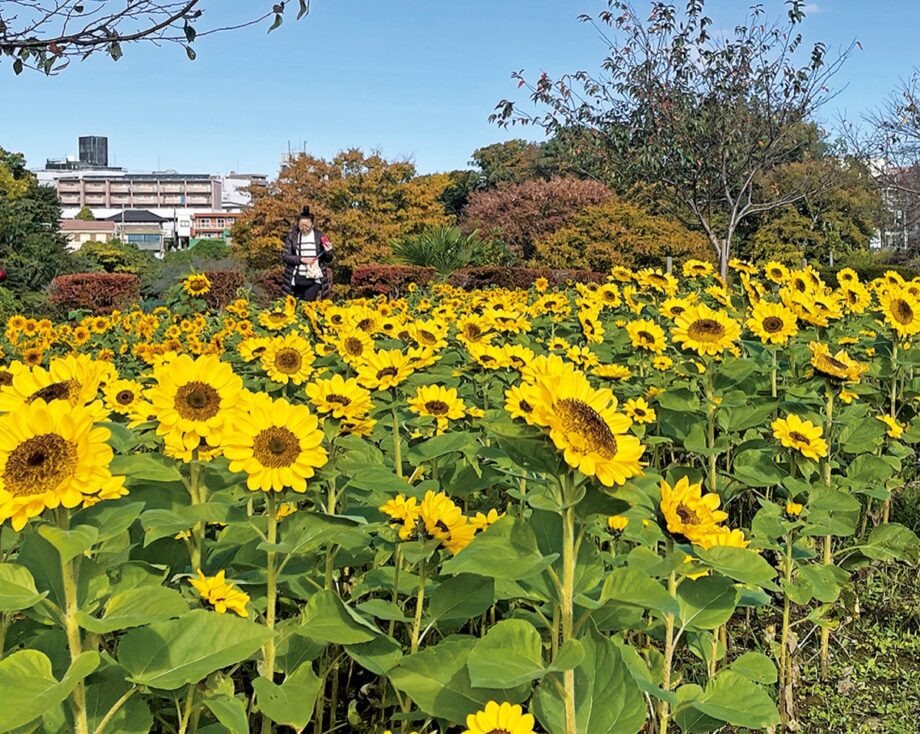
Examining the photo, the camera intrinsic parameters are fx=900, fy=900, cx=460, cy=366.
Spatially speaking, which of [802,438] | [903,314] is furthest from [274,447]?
[903,314]

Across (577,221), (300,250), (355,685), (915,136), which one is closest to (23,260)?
(577,221)

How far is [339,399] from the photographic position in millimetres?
2086

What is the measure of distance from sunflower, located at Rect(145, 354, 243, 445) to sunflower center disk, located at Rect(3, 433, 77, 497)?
0.39m

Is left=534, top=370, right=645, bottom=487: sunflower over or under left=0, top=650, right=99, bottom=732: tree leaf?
over

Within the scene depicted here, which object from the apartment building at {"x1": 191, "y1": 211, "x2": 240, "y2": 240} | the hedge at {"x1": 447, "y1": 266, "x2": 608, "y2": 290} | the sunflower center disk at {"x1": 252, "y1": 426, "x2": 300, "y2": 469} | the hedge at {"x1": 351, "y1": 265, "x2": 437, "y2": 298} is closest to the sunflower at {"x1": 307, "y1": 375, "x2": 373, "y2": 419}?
the sunflower center disk at {"x1": 252, "y1": 426, "x2": 300, "y2": 469}

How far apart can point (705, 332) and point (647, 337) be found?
2.55 feet

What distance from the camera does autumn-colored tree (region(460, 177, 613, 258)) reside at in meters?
25.8

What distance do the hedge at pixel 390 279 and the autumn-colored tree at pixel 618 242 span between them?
28.2ft

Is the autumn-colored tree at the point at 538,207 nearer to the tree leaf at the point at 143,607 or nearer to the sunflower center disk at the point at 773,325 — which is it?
the sunflower center disk at the point at 773,325

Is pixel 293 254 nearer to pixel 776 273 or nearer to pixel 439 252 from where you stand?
pixel 776 273

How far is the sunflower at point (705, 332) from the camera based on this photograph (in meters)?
2.95

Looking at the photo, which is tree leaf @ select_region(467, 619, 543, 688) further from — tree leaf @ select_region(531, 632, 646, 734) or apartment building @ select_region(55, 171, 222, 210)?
apartment building @ select_region(55, 171, 222, 210)

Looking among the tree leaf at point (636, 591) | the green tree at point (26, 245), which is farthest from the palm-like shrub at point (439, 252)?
the tree leaf at point (636, 591)

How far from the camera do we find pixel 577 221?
23078mm
